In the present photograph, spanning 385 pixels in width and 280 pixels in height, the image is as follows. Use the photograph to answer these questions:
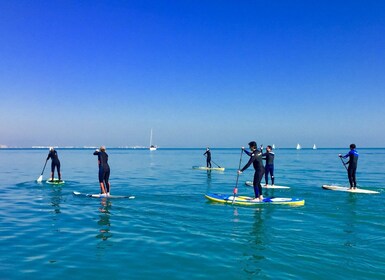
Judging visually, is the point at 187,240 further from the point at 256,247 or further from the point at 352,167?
the point at 352,167

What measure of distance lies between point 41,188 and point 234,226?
13474mm

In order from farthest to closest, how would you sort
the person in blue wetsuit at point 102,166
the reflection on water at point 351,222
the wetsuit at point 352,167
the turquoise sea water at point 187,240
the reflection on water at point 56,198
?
the wetsuit at point 352,167
the person in blue wetsuit at point 102,166
the reflection on water at point 56,198
the reflection on water at point 351,222
the turquoise sea water at point 187,240

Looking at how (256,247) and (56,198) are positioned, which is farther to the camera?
(56,198)

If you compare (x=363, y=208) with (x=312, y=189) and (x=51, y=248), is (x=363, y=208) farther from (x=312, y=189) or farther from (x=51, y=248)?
(x=51, y=248)

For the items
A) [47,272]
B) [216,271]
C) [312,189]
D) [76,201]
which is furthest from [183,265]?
[312,189]

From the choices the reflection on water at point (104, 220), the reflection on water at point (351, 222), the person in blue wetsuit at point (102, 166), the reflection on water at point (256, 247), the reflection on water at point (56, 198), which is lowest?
the reflection on water at point (56, 198)

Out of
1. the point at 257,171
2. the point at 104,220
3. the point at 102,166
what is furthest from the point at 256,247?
the point at 102,166

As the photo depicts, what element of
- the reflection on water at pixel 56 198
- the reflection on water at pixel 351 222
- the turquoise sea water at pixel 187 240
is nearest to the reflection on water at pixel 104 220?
the turquoise sea water at pixel 187 240

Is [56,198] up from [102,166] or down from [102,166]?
down

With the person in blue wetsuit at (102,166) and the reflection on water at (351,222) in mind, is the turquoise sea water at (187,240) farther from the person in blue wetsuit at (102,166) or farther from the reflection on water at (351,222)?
the person in blue wetsuit at (102,166)

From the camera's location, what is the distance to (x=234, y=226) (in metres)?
10.6

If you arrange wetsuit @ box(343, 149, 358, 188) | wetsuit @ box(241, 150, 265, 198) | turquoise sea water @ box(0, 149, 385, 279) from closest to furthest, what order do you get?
1. turquoise sea water @ box(0, 149, 385, 279)
2. wetsuit @ box(241, 150, 265, 198)
3. wetsuit @ box(343, 149, 358, 188)

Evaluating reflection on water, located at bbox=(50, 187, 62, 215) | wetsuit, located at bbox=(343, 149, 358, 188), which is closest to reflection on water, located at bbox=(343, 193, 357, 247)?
wetsuit, located at bbox=(343, 149, 358, 188)

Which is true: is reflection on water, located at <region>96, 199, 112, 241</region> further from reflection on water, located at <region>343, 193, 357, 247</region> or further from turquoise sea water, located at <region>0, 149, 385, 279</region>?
reflection on water, located at <region>343, 193, 357, 247</region>
